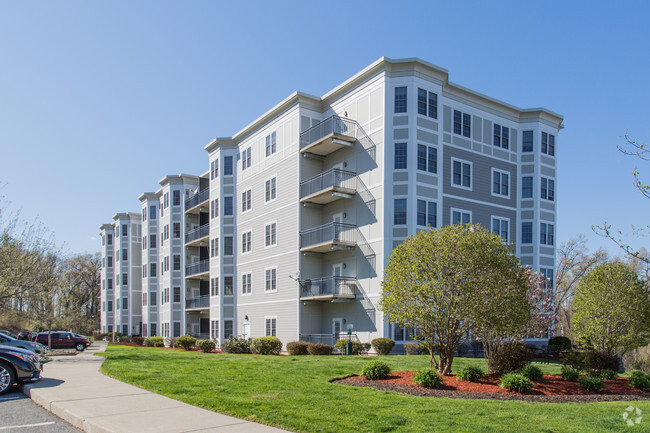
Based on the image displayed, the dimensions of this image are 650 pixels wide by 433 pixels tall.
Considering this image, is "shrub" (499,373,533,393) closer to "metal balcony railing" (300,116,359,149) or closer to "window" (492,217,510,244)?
"metal balcony railing" (300,116,359,149)

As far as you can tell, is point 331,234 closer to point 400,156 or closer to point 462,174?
point 400,156

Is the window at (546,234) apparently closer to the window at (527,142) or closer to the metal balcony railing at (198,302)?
the window at (527,142)

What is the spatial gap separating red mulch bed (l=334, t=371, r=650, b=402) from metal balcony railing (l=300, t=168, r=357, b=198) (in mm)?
18623

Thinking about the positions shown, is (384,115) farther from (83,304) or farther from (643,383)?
(83,304)

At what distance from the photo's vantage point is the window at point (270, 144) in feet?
128

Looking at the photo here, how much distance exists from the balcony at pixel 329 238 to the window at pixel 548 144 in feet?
49.7

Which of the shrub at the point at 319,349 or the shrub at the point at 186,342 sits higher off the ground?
the shrub at the point at 319,349

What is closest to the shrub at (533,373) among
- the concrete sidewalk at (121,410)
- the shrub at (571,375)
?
the shrub at (571,375)

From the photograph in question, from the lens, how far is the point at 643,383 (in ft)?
47.3

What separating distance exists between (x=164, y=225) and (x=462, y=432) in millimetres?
54336

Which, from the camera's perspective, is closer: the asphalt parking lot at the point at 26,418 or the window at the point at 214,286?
the asphalt parking lot at the point at 26,418

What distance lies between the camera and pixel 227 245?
44.4 m

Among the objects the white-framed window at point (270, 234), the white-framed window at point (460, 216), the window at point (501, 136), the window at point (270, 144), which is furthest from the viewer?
the window at point (270, 144)

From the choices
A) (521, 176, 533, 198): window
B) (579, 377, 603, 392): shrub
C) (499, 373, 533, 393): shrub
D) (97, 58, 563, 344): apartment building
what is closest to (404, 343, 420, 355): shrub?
(97, 58, 563, 344): apartment building
